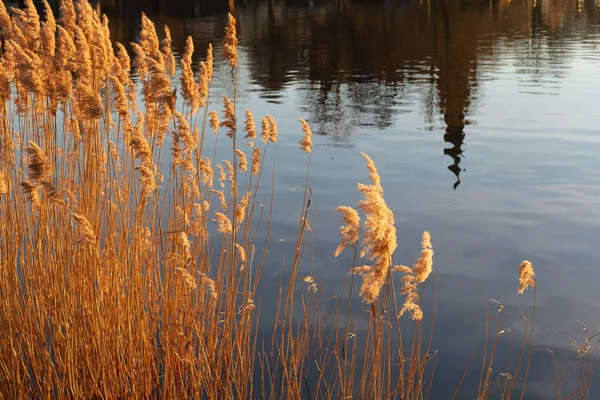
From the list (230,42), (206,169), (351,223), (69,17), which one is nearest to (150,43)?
(69,17)

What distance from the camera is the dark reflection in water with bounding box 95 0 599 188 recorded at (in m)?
17.6

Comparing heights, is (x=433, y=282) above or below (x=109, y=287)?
below

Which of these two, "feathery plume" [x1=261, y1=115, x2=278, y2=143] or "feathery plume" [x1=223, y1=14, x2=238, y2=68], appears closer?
"feathery plume" [x1=223, y1=14, x2=238, y2=68]

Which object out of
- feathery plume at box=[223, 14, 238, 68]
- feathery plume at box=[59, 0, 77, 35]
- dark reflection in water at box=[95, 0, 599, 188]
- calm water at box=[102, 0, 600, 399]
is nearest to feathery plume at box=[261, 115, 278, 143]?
feathery plume at box=[223, 14, 238, 68]

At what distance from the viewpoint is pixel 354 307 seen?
700cm

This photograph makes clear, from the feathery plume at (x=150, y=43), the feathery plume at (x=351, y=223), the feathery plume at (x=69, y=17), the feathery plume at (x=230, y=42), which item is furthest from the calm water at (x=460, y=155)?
the feathery plume at (x=69, y=17)

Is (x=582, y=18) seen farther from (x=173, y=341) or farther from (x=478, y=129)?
(x=173, y=341)

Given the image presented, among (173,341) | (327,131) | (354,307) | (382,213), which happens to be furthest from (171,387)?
(327,131)

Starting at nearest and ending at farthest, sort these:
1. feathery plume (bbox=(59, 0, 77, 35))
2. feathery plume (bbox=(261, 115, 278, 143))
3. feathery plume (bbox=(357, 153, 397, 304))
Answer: feathery plume (bbox=(357, 153, 397, 304)), feathery plume (bbox=(261, 115, 278, 143)), feathery plume (bbox=(59, 0, 77, 35))

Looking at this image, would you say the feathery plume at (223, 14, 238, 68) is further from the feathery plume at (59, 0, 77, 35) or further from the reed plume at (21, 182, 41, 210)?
the reed plume at (21, 182, 41, 210)

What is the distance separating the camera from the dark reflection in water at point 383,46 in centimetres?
1758

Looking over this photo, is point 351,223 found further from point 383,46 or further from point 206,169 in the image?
point 383,46

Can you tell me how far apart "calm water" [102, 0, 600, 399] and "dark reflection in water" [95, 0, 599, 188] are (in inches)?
4.0

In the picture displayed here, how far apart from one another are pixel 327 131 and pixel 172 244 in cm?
1089
